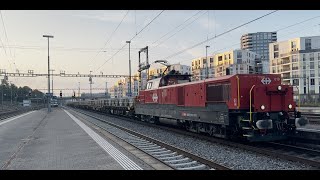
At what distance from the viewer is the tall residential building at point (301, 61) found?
310 ft

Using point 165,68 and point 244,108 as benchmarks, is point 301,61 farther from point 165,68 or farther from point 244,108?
point 244,108

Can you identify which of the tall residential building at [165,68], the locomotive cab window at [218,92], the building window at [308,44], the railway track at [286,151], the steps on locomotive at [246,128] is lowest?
the railway track at [286,151]

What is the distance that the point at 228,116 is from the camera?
14500mm

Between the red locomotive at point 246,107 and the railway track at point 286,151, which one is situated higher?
the red locomotive at point 246,107

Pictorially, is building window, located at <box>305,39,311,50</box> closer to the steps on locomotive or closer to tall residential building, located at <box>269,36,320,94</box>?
tall residential building, located at <box>269,36,320,94</box>

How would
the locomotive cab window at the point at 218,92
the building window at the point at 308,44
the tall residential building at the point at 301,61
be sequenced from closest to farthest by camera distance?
1. the locomotive cab window at the point at 218,92
2. the tall residential building at the point at 301,61
3. the building window at the point at 308,44

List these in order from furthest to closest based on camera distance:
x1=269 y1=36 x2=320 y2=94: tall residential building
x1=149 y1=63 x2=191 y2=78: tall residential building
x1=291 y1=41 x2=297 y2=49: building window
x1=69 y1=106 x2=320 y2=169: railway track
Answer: x1=291 y1=41 x2=297 y2=49: building window
x1=269 y1=36 x2=320 y2=94: tall residential building
x1=149 y1=63 x2=191 y2=78: tall residential building
x1=69 y1=106 x2=320 y2=169: railway track

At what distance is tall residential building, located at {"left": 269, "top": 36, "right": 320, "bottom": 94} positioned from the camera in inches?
3725

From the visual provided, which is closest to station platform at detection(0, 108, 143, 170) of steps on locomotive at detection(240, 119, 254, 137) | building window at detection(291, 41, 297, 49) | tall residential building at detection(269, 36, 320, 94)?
steps on locomotive at detection(240, 119, 254, 137)

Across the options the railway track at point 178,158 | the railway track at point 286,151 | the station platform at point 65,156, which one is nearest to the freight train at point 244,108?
the railway track at point 286,151

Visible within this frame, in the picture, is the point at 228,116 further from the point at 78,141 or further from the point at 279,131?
the point at 78,141

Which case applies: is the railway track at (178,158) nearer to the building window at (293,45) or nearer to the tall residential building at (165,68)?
the tall residential building at (165,68)

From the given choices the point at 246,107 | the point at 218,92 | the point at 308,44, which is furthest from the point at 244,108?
the point at 308,44
